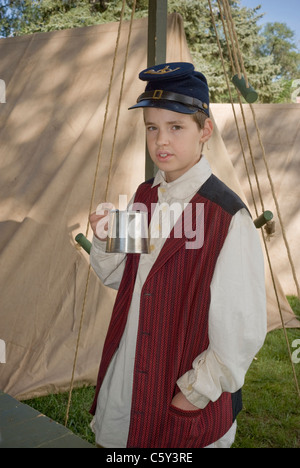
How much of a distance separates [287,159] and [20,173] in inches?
131

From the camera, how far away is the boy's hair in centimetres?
147

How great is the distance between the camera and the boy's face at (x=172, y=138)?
4.69 ft

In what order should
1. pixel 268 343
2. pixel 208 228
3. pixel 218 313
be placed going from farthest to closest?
pixel 268 343 → pixel 208 228 → pixel 218 313

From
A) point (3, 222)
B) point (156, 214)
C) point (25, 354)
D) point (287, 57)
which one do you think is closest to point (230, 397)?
point (156, 214)

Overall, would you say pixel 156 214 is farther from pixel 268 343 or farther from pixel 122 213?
pixel 268 343

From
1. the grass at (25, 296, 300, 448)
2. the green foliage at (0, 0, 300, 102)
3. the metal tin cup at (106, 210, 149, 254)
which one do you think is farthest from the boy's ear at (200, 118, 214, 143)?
the green foliage at (0, 0, 300, 102)

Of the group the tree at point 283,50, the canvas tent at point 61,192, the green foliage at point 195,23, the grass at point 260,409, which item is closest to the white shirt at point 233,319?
the grass at point 260,409

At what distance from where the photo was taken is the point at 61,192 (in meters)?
3.48

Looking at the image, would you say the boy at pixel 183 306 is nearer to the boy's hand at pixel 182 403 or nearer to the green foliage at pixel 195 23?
the boy's hand at pixel 182 403

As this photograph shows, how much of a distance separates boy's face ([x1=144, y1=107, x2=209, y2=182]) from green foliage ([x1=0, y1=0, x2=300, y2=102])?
539 inches

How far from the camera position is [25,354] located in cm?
331

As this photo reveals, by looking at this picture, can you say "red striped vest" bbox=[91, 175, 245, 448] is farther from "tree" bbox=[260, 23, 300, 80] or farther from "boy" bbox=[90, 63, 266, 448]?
"tree" bbox=[260, 23, 300, 80]

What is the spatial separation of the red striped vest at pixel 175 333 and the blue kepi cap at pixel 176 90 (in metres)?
0.25

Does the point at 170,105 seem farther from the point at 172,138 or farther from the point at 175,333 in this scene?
the point at 175,333
